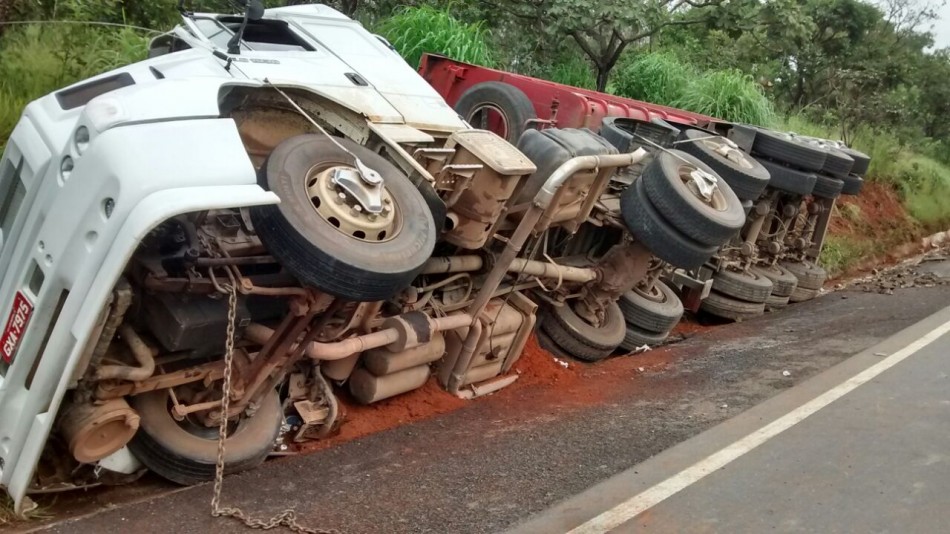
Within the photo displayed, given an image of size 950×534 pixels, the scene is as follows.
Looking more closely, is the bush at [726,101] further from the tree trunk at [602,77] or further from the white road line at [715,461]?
A: the white road line at [715,461]

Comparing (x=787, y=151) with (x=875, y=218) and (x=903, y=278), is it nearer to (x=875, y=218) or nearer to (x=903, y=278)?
(x=903, y=278)

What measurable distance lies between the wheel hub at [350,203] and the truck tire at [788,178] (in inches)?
224

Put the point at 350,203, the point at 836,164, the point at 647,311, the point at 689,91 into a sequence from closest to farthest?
the point at 350,203
the point at 647,311
the point at 836,164
the point at 689,91

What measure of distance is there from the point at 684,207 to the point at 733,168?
151 centimetres

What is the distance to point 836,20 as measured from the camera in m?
22.8

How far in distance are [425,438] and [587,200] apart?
6.36 ft

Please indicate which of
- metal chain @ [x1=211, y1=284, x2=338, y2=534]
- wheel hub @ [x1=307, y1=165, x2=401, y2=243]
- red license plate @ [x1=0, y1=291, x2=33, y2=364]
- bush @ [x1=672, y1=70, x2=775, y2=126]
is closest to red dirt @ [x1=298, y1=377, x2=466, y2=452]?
metal chain @ [x1=211, y1=284, x2=338, y2=534]

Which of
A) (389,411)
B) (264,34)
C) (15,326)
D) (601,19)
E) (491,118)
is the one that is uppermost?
(601,19)

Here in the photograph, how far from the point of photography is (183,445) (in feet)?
13.4

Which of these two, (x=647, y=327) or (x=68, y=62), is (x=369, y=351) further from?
(x=68, y=62)

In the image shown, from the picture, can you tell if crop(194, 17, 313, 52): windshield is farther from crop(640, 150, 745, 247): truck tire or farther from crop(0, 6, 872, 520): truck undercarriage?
crop(640, 150, 745, 247): truck tire

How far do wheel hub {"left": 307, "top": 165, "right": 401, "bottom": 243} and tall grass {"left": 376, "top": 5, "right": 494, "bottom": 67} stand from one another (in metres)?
7.33

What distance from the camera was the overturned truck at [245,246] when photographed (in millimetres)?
3541

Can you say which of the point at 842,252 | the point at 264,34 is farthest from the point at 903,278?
the point at 264,34
